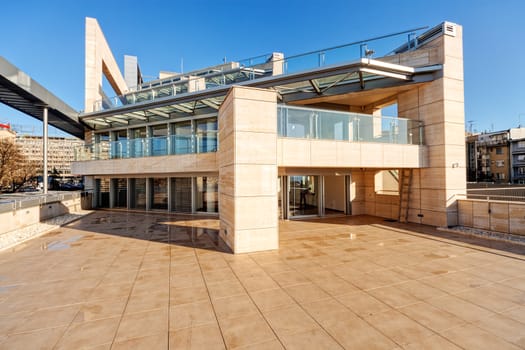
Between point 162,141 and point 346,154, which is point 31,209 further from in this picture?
point 346,154

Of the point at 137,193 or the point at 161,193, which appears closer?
the point at 161,193

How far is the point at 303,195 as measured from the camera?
1416 centimetres

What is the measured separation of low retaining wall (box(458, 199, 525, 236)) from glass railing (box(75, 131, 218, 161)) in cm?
1153

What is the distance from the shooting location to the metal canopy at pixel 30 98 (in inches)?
441

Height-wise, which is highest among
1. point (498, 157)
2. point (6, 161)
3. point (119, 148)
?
point (498, 157)

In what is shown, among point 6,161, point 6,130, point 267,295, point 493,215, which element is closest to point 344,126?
point 493,215

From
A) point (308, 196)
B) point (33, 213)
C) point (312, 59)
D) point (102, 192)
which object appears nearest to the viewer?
point (312, 59)

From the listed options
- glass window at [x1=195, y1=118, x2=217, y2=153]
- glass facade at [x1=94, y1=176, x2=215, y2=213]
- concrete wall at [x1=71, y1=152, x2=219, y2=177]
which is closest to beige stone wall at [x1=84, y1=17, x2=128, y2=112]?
concrete wall at [x1=71, y1=152, x2=219, y2=177]

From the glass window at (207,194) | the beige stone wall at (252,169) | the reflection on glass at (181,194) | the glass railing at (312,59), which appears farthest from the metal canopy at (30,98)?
the beige stone wall at (252,169)

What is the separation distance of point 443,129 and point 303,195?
24.0 feet

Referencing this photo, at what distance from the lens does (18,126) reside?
47.5 m

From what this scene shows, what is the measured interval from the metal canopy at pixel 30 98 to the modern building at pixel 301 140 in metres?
1.38

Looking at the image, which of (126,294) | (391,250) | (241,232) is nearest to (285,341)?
(126,294)

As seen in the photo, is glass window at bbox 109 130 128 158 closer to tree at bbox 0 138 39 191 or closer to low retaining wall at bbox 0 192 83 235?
low retaining wall at bbox 0 192 83 235
